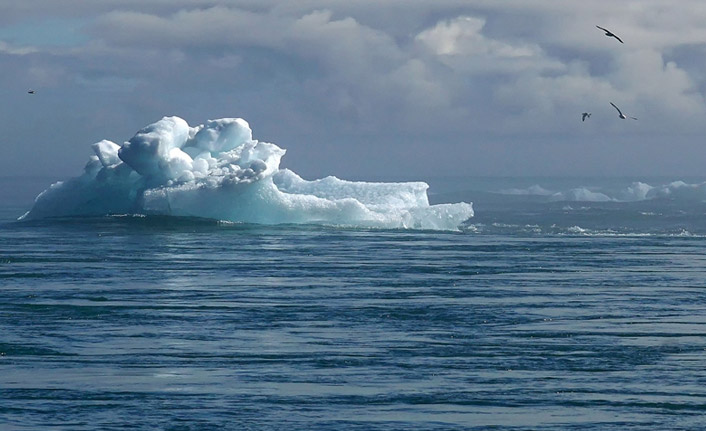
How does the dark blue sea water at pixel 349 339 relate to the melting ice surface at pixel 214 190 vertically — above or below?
below

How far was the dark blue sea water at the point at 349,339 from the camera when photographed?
52.1ft

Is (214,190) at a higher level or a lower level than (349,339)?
higher

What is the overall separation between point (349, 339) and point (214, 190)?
2957 cm

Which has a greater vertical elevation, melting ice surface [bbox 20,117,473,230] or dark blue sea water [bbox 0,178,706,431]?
melting ice surface [bbox 20,117,473,230]

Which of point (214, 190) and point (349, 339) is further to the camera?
point (214, 190)

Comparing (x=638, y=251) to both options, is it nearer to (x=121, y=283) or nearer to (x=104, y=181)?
(x=121, y=283)

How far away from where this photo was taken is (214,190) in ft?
165

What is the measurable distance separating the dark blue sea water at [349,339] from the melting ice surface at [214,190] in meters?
8.54

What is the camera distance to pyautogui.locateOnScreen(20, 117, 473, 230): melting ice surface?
50344 millimetres

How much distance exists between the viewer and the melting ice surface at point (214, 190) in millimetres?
50344

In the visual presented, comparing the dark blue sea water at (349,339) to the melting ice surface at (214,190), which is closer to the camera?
the dark blue sea water at (349,339)

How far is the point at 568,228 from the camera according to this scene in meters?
60.5

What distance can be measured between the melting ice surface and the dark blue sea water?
8.54 metres

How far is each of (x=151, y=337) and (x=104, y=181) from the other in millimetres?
32677
